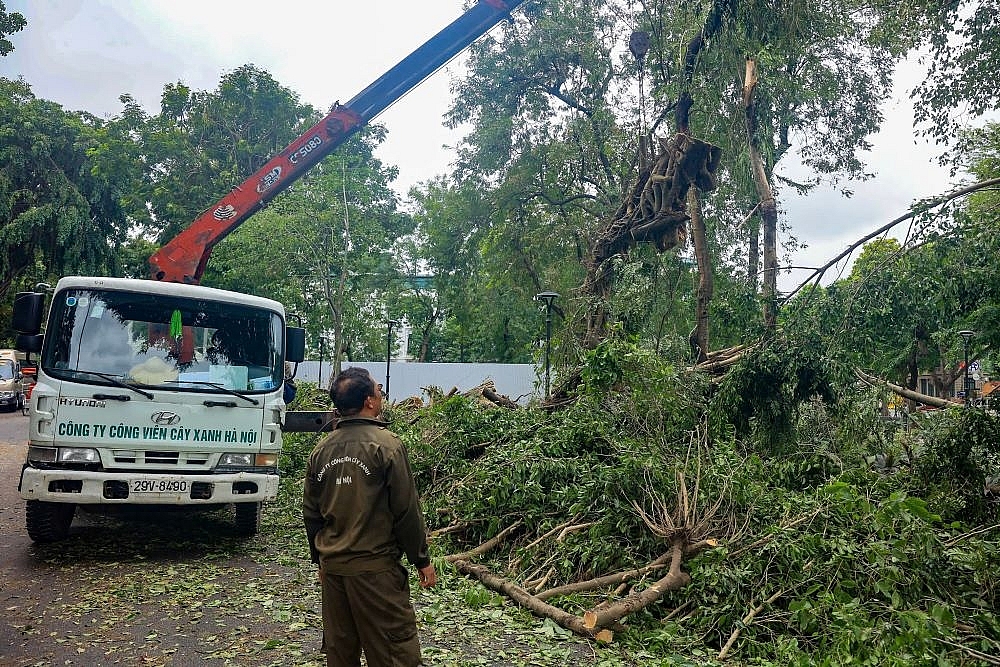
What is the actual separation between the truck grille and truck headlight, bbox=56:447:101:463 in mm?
154

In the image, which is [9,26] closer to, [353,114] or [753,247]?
[353,114]

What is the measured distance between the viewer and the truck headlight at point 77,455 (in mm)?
6562

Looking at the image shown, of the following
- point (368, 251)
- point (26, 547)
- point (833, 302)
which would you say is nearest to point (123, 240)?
point (368, 251)

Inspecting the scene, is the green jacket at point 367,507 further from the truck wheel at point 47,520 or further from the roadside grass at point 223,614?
the truck wheel at point 47,520

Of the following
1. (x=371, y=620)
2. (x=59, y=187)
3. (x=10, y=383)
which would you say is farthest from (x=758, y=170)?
(x=59, y=187)

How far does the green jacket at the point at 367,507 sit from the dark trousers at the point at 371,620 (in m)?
0.07

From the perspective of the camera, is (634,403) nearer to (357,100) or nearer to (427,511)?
(427,511)

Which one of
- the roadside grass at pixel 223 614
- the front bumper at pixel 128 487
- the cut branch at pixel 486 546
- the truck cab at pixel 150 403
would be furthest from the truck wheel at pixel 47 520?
the cut branch at pixel 486 546

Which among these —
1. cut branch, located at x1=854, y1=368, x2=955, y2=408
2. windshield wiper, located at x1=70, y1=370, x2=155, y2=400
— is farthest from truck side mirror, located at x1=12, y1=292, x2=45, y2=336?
cut branch, located at x1=854, y1=368, x2=955, y2=408

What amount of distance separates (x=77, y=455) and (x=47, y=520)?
1052 mm

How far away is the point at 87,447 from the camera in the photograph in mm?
6613

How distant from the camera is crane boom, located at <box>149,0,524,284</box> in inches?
519

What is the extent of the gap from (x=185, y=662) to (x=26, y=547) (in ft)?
12.0

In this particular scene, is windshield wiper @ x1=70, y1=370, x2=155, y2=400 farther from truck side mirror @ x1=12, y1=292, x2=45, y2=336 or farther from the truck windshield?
truck side mirror @ x1=12, y1=292, x2=45, y2=336
